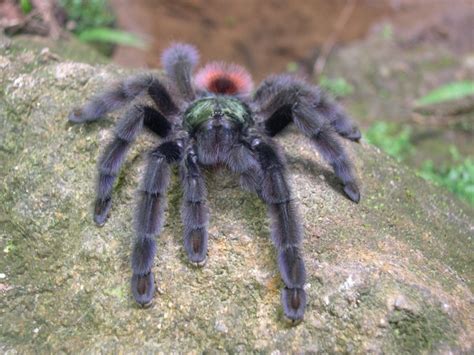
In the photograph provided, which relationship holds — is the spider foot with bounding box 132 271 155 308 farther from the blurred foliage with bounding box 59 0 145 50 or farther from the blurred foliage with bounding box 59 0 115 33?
the blurred foliage with bounding box 59 0 115 33

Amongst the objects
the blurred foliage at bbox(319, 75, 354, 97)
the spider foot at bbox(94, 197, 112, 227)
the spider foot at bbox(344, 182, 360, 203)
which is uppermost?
the spider foot at bbox(344, 182, 360, 203)

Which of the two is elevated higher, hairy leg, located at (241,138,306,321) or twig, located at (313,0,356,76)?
hairy leg, located at (241,138,306,321)

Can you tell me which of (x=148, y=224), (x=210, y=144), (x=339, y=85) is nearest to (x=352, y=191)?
(x=210, y=144)

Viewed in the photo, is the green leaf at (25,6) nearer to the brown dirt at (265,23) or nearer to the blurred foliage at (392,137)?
the brown dirt at (265,23)

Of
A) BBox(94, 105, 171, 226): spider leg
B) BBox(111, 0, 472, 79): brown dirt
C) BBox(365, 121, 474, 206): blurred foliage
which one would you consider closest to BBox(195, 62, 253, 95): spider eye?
BBox(94, 105, 171, 226): spider leg

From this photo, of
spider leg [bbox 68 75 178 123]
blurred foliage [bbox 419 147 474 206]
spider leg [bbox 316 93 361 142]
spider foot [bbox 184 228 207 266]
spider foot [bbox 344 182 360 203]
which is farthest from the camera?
blurred foliage [bbox 419 147 474 206]
